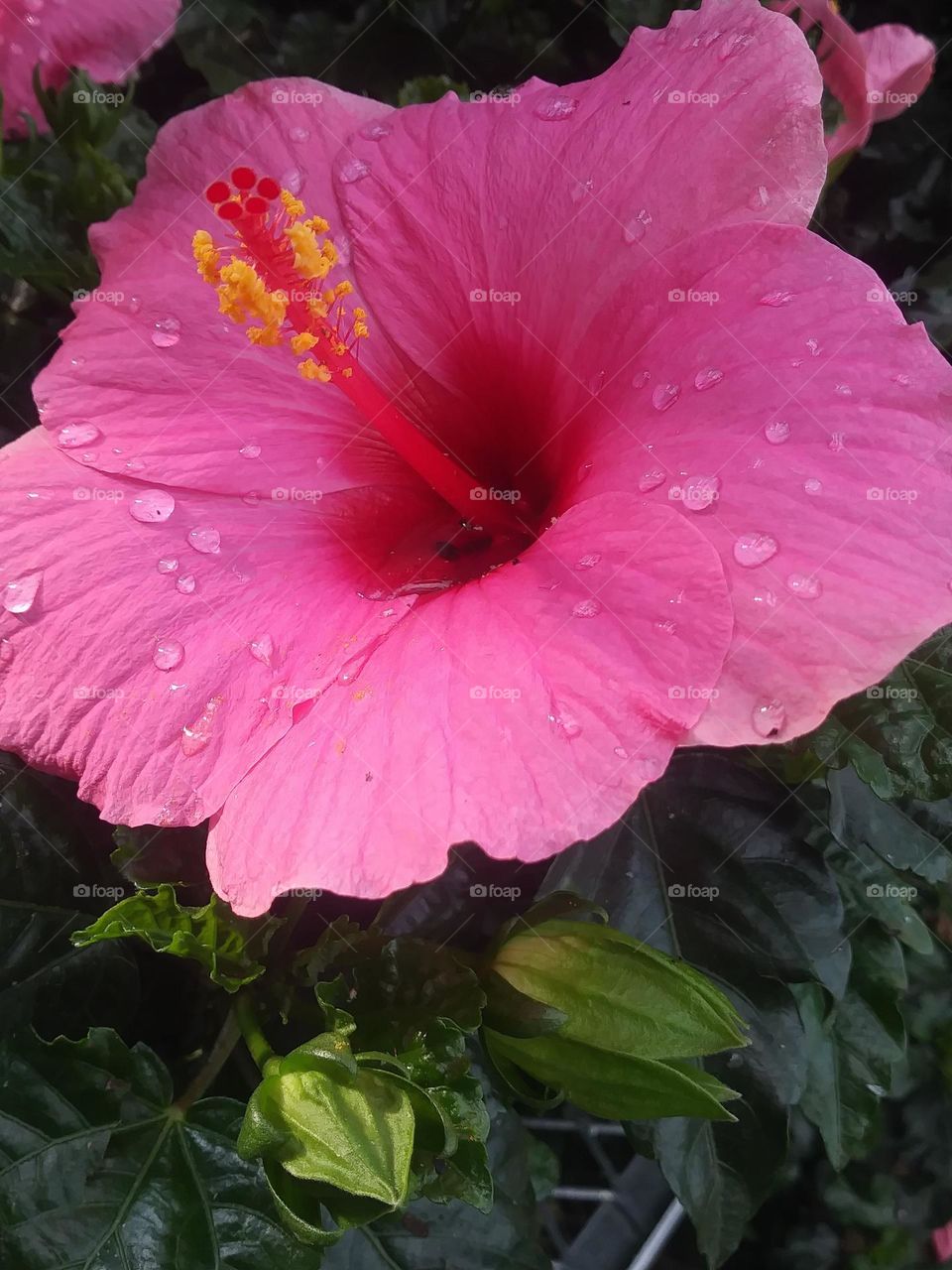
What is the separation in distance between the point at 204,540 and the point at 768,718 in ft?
1.45

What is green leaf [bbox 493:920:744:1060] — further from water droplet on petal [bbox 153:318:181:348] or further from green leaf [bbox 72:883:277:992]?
water droplet on petal [bbox 153:318:181:348]

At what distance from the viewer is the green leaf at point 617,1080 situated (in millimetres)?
785

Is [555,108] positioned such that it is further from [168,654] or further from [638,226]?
[168,654]

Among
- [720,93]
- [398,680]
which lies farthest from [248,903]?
[720,93]

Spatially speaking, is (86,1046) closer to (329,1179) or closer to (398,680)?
(329,1179)

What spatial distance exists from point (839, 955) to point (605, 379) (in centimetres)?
66

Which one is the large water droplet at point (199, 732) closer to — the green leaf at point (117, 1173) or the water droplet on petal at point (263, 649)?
the water droplet on petal at point (263, 649)

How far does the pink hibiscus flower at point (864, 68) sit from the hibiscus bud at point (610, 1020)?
769mm

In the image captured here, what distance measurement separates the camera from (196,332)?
89 cm

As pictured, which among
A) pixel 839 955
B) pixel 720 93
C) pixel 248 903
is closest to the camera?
pixel 248 903

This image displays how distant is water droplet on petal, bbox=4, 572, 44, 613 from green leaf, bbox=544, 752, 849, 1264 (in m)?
0.53

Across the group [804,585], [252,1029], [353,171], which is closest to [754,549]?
[804,585]

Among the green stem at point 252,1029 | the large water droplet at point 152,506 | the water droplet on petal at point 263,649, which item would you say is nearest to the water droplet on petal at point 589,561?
the water droplet on petal at point 263,649

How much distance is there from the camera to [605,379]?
79cm
